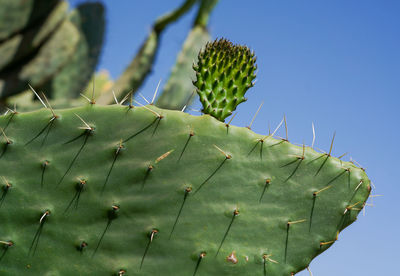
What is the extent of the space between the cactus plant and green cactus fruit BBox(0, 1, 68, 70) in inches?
140

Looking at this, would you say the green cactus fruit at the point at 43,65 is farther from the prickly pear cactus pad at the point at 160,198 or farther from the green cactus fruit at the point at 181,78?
the prickly pear cactus pad at the point at 160,198

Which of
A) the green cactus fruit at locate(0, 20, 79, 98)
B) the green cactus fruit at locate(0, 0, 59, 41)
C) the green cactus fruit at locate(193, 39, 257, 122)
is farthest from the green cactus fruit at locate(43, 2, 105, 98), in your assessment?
the green cactus fruit at locate(193, 39, 257, 122)

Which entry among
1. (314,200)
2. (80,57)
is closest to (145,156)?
(314,200)

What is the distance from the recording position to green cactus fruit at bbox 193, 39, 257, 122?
1717 mm

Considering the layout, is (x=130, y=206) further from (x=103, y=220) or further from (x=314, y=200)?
(x=314, y=200)

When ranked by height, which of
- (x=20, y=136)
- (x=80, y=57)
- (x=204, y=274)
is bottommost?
(x=204, y=274)

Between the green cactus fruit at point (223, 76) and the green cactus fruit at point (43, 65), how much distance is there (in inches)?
136

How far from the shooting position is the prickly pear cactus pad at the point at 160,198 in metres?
1.56

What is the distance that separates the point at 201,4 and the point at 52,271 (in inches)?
172

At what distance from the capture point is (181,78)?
5.11 metres

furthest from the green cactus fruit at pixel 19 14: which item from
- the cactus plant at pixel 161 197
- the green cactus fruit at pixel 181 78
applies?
the cactus plant at pixel 161 197

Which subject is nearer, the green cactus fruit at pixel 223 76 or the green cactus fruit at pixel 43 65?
the green cactus fruit at pixel 223 76

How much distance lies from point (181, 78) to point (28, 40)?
1.45 m

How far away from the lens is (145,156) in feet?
5.16
